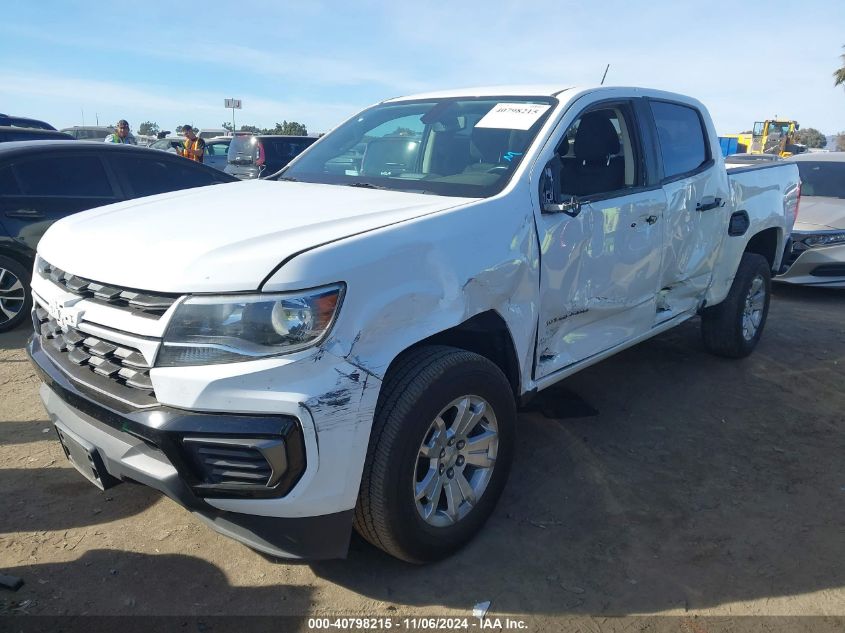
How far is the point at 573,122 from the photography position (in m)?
3.08

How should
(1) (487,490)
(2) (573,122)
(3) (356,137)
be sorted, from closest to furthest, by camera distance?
(1) (487,490), (2) (573,122), (3) (356,137)

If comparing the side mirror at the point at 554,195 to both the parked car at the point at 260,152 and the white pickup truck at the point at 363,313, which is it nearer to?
the white pickup truck at the point at 363,313

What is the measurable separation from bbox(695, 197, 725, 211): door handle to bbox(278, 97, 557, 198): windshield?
1425 millimetres

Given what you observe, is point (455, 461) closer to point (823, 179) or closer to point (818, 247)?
point (818, 247)

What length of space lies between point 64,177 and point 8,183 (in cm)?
42

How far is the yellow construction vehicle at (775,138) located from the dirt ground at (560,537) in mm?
27463

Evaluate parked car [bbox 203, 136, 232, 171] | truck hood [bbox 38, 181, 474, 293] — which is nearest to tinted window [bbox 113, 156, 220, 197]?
truck hood [bbox 38, 181, 474, 293]

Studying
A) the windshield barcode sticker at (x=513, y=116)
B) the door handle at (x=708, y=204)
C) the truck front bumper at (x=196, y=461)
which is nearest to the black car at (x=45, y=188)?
the truck front bumper at (x=196, y=461)

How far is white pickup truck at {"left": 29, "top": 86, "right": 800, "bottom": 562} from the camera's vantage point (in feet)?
6.28

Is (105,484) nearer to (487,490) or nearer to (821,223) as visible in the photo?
(487,490)

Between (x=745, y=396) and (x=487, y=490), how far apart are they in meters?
2.60

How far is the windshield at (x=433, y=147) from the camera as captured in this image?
9.52 feet

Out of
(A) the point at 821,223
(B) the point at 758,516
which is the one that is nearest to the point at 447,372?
(B) the point at 758,516

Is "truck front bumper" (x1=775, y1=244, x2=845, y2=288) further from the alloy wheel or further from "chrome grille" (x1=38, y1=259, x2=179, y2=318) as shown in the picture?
"chrome grille" (x1=38, y1=259, x2=179, y2=318)
